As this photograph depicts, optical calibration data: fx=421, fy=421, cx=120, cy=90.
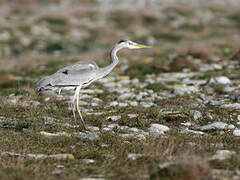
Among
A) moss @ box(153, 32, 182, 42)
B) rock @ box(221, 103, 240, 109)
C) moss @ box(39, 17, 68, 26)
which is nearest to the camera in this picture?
rock @ box(221, 103, 240, 109)

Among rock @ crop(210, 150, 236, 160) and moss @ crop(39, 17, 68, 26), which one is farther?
moss @ crop(39, 17, 68, 26)

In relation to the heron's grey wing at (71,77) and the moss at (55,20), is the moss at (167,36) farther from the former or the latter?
the heron's grey wing at (71,77)

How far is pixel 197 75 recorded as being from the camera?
15.9 m

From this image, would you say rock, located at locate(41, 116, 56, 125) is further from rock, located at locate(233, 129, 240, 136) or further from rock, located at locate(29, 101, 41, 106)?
rock, located at locate(233, 129, 240, 136)

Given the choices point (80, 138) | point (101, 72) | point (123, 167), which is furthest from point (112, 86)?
point (123, 167)

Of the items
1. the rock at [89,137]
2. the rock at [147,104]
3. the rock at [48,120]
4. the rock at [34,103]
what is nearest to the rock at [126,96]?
the rock at [147,104]

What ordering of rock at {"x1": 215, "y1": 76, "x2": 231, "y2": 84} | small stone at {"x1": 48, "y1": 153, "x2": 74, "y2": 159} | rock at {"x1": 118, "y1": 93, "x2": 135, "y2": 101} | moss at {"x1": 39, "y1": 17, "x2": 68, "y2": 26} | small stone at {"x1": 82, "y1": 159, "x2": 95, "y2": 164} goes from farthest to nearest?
1. moss at {"x1": 39, "y1": 17, "x2": 68, "y2": 26}
2. rock at {"x1": 215, "y1": 76, "x2": 231, "y2": 84}
3. rock at {"x1": 118, "y1": 93, "x2": 135, "y2": 101}
4. small stone at {"x1": 48, "y1": 153, "x2": 74, "y2": 159}
5. small stone at {"x1": 82, "y1": 159, "x2": 95, "y2": 164}

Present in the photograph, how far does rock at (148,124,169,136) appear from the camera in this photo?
27.3ft

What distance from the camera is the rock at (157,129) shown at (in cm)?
831

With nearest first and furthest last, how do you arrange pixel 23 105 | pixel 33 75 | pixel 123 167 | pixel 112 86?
pixel 123 167 < pixel 23 105 < pixel 112 86 < pixel 33 75

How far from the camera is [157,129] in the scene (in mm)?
8633

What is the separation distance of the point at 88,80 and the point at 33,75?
8.90 meters

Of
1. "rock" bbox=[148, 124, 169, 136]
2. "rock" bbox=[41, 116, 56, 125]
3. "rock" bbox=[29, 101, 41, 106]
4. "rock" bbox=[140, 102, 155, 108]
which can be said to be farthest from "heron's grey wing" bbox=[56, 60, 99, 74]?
"rock" bbox=[29, 101, 41, 106]

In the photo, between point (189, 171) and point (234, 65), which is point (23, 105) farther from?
point (234, 65)
